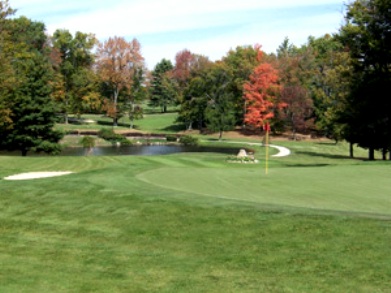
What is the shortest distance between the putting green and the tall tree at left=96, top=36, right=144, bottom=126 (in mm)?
72994

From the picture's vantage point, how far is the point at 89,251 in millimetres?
8969

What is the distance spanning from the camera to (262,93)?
7256cm

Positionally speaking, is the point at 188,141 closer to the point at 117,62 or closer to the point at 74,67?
the point at 117,62

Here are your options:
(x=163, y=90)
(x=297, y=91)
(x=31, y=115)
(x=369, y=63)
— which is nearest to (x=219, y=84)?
(x=297, y=91)

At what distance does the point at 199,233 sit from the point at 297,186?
5.20 m

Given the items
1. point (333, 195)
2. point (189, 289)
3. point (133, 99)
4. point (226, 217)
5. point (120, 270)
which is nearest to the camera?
point (189, 289)

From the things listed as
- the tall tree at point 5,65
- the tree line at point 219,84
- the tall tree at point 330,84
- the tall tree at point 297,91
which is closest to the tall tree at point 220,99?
the tree line at point 219,84

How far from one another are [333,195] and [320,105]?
214 ft

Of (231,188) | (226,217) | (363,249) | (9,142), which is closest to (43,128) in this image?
(9,142)

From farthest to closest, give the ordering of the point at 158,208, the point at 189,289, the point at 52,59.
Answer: the point at 52,59 < the point at 158,208 < the point at 189,289

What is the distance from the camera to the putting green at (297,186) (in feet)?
38.0

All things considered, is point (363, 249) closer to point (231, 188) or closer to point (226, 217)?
point (226, 217)

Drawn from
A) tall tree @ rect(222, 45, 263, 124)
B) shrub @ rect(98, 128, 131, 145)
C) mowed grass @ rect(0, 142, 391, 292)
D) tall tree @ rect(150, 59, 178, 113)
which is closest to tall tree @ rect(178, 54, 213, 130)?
tall tree @ rect(222, 45, 263, 124)

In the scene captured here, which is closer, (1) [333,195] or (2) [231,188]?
(1) [333,195]
